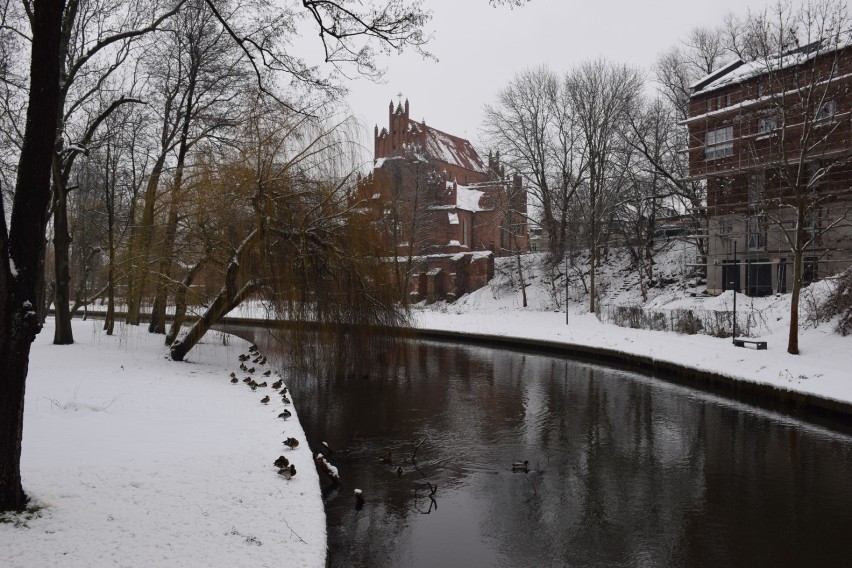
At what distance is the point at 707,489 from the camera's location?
8250mm

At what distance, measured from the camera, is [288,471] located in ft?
22.0

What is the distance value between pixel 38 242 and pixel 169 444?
342 centimetres

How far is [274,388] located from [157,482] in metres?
5.84

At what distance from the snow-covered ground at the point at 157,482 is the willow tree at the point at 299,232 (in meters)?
2.71

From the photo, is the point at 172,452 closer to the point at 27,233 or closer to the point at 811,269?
the point at 27,233

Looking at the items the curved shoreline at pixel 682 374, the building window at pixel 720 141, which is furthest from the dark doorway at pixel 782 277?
the curved shoreline at pixel 682 374

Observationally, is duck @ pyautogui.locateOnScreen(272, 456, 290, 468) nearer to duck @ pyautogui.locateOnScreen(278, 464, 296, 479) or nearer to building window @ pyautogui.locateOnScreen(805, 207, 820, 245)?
duck @ pyautogui.locateOnScreen(278, 464, 296, 479)

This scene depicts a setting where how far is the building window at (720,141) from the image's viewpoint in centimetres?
2716

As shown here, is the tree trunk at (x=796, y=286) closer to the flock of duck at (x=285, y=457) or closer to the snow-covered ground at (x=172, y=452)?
the snow-covered ground at (x=172, y=452)

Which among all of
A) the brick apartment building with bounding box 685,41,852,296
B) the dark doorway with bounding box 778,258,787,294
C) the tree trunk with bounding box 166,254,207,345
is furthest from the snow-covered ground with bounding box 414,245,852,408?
the tree trunk with bounding box 166,254,207,345

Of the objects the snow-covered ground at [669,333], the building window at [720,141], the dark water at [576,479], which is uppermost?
the building window at [720,141]

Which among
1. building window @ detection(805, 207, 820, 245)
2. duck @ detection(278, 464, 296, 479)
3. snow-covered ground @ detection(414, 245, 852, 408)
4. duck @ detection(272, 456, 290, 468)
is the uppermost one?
building window @ detection(805, 207, 820, 245)

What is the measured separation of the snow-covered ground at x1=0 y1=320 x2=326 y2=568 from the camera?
15.0 feet

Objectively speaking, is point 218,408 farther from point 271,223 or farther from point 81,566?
point 81,566
